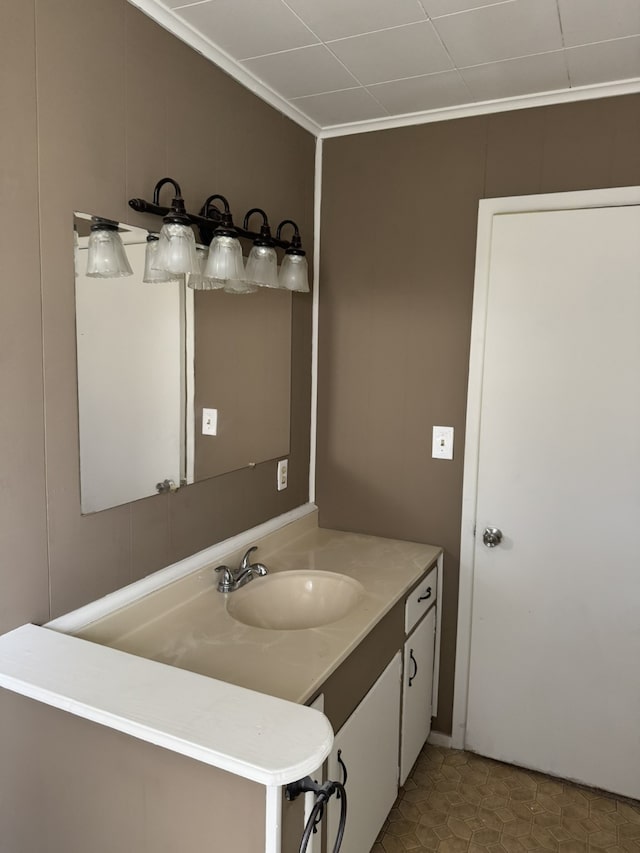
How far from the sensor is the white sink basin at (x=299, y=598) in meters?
1.96

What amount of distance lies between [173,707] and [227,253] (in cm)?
114

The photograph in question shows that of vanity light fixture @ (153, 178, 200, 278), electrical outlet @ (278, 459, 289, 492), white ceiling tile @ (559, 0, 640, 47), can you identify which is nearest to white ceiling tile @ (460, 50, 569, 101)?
white ceiling tile @ (559, 0, 640, 47)

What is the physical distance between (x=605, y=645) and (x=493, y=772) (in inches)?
25.1

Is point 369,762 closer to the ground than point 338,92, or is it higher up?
closer to the ground

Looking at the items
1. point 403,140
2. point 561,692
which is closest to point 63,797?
point 561,692

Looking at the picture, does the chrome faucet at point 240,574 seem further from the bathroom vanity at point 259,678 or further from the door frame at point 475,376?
the door frame at point 475,376

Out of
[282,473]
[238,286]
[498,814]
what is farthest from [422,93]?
[498,814]

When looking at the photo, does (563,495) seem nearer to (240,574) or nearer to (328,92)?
(240,574)

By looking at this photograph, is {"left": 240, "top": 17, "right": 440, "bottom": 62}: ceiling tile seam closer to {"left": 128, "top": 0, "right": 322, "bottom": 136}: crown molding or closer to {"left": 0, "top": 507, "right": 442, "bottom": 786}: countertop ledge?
{"left": 128, "top": 0, "right": 322, "bottom": 136}: crown molding

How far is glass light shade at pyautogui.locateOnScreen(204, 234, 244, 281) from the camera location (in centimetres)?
172

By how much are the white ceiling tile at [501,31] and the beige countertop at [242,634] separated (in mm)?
1606

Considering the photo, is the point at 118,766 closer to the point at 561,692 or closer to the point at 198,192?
the point at 198,192

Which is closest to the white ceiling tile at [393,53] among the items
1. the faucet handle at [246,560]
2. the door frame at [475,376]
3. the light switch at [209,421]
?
the door frame at [475,376]

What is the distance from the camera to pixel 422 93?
212cm
